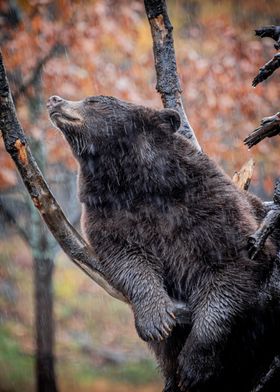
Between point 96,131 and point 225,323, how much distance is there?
5.50 feet

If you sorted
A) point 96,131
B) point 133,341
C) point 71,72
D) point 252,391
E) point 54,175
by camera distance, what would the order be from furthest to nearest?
point 133,341, point 54,175, point 71,72, point 96,131, point 252,391

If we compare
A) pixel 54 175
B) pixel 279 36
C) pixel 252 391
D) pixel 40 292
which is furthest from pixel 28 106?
pixel 252 391

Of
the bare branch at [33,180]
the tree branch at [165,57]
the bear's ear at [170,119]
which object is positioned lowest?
the bare branch at [33,180]

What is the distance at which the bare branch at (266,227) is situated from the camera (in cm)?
298

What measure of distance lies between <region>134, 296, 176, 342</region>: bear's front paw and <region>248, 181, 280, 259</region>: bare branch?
654mm

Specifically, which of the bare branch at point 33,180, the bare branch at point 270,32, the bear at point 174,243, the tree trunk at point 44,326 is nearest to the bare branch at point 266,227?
the bear at point 174,243

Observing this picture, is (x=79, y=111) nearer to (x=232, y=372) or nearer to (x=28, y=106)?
(x=232, y=372)

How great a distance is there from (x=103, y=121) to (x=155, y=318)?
1534 millimetres

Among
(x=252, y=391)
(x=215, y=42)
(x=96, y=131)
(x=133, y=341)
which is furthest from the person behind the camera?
(x=133, y=341)

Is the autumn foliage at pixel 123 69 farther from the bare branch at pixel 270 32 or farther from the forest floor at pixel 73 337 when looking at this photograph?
the bare branch at pixel 270 32

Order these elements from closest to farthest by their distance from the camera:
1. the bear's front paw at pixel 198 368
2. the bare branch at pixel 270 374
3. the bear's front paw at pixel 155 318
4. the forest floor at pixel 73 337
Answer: the bare branch at pixel 270 374 → the bear's front paw at pixel 198 368 → the bear's front paw at pixel 155 318 → the forest floor at pixel 73 337

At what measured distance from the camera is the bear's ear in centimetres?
396

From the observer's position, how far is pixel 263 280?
322 centimetres

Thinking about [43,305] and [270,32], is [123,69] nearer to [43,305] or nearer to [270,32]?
[43,305]
